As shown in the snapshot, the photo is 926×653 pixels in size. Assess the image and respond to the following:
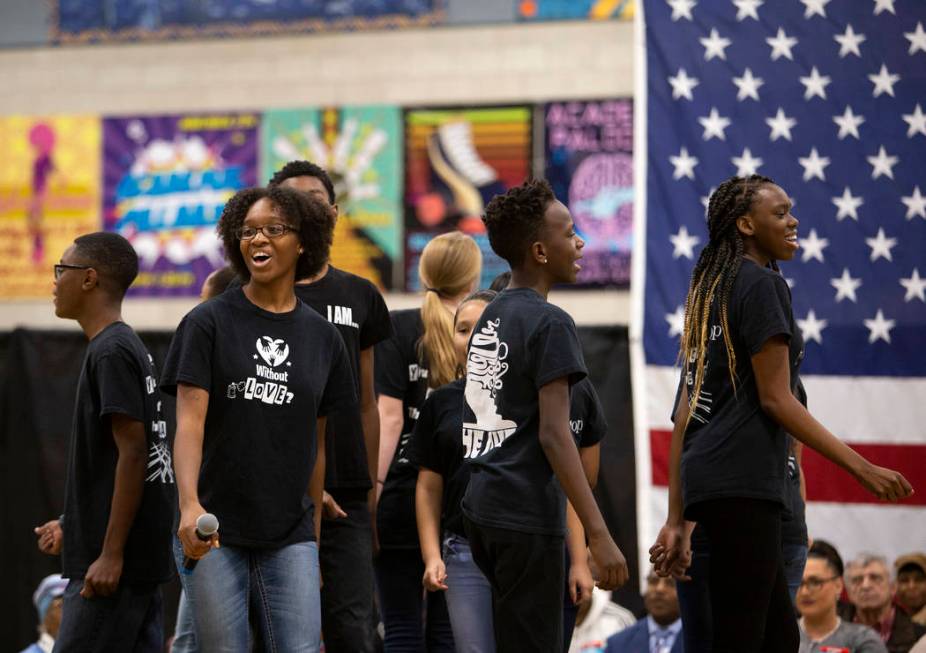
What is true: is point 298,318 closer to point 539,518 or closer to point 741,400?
point 539,518

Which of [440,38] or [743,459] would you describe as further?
[440,38]

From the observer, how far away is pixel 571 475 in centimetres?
360

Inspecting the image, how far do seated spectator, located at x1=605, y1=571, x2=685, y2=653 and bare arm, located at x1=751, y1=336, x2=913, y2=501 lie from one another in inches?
142

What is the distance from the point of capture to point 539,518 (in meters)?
3.65

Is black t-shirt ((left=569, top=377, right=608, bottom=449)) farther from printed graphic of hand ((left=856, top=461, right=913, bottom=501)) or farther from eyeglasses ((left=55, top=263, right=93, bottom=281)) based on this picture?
eyeglasses ((left=55, top=263, right=93, bottom=281))

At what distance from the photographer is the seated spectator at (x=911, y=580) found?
22.5 ft

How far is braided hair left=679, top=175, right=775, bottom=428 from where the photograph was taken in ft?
12.9

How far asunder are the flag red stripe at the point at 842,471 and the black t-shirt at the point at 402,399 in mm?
2131

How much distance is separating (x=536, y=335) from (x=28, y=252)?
1259 cm

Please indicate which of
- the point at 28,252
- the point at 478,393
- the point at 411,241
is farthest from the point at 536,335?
the point at 28,252

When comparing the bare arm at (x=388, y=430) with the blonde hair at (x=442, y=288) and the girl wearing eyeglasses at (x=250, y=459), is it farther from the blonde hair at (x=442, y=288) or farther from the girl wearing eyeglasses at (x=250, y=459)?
the girl wearing eyeglasses at (x=250, y=459)

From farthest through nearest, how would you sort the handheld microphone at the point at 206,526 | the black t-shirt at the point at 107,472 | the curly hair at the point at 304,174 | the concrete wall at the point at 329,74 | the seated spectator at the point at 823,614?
the concrete wall at the point at 329,74 → the seated spectator at the point at 823,614 → the curly hair at the point at 304,174 → the black t-shirt at the point at 107,472 → the handheld microphone at the point at 206,526

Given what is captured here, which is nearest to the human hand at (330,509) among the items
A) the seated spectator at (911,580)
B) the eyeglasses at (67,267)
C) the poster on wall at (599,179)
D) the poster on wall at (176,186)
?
the eyeglasses at (67,267)

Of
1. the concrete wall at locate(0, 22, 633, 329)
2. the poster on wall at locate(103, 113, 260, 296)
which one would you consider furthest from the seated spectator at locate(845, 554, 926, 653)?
the poster on wall at locate(103, 113, 260, 296)
